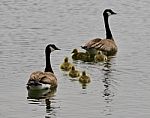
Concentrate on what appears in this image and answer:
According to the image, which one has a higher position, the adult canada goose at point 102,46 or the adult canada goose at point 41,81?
the adult canada goose at point 102,46

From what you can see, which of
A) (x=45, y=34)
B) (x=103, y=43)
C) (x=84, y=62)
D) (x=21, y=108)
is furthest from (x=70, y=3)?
(x=21, y=108)

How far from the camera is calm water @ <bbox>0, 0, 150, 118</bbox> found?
1734 centimetres

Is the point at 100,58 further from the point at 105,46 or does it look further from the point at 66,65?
the point at 105,46

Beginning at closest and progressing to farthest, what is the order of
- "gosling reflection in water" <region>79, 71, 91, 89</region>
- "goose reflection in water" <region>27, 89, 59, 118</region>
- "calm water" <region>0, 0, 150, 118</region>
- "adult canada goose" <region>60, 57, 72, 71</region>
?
"goose reflection in water" <region>27, 89, 59, 118</region>, "calm water" <region>0, 0, 150, 118</region>, "gosling reflection in water" <region>79, 71, 91, 89</region>, "adult canada goose" <region>60, 57, 72, 71</region>

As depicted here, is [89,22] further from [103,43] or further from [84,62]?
[84,62]

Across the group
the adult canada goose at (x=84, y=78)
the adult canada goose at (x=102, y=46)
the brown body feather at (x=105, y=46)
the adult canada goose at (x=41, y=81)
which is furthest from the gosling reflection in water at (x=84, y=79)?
the brown body feather at (x=105, y=46)

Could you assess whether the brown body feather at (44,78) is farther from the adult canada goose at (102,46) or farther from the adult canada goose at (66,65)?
the adult canada goose at (102,46)

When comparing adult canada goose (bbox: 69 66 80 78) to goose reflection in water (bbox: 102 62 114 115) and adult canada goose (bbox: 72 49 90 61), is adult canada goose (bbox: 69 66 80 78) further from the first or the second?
adult canada goose (bbox: 72 49 90 61)

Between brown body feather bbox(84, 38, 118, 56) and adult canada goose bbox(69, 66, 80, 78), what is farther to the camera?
brown body feather bbox(84, 38, 118, 56)

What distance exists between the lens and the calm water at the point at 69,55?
17.3 m

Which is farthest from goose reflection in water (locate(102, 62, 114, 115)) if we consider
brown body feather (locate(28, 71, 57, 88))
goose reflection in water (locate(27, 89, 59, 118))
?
brown body feather (locate(28, 71, 57, 88))

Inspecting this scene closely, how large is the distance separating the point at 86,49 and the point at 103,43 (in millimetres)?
1205

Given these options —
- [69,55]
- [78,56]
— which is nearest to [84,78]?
[78,56]

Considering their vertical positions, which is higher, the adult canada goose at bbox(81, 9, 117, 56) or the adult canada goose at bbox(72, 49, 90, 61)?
the adult canada goose at bbox(81, 9, 117, 56)
